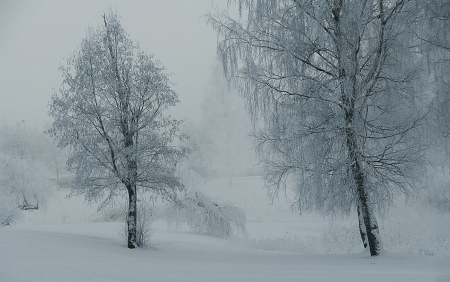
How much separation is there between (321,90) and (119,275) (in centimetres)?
509

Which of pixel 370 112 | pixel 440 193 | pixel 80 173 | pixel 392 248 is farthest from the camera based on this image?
pixel 440 193

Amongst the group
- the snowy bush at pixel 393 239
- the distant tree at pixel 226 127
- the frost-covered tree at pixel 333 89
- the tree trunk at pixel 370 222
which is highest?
the distant tree at pixel 226 127

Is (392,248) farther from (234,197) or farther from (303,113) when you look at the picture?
(234,197)

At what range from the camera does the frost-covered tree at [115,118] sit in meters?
10.3

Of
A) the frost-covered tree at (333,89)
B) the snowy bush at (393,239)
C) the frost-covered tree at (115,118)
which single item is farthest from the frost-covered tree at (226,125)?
the frost-covered tree at (333,89)

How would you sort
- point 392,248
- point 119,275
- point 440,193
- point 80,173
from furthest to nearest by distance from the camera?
point 440,193 < point 392,248 < point 80,173 < point 119,275

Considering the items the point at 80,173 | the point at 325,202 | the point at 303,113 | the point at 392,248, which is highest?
the point at 303,113

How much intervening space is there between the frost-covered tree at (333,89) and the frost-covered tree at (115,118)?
3.47m

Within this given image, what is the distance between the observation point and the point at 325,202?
28.3 ft

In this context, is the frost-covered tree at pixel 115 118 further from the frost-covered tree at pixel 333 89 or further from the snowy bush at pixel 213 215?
the snowy bush at pixel 213 215

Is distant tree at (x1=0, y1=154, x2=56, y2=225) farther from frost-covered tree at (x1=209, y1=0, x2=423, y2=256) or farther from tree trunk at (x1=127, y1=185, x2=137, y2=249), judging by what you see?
frost-covered tree at (x1=209, y1=0, x2=423, y2=256)

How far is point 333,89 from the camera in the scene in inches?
298

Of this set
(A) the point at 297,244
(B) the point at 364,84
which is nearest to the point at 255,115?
(B) the point at 364,84

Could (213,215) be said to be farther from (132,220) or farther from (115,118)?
(115,118)
